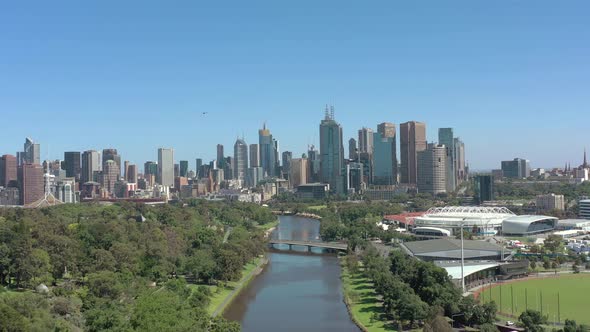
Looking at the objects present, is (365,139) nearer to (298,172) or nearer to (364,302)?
(298,172)

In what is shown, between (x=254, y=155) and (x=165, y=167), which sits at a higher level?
(x=254, y=155)

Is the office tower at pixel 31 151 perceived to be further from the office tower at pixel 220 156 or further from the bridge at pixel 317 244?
the bridge at pixel 317 244

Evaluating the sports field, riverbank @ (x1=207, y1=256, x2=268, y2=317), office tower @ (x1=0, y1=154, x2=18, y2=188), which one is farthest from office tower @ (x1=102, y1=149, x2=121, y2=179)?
the sports field

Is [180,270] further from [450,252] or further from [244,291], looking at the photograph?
[450,252]

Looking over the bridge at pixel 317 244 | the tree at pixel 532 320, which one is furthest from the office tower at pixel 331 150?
the tree at pixel 532 320

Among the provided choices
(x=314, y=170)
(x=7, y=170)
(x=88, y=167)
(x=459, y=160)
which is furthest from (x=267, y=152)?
(x=7, y=170)

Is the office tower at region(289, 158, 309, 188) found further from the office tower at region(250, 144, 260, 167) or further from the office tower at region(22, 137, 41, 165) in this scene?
the office tower at region(22, 137, 41, 165)
